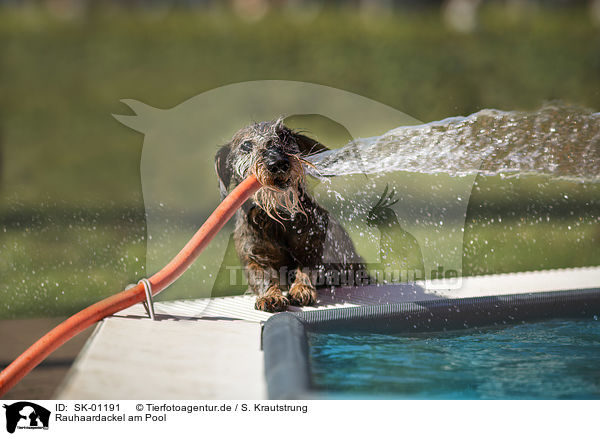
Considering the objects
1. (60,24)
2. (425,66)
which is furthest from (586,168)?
(60,24)

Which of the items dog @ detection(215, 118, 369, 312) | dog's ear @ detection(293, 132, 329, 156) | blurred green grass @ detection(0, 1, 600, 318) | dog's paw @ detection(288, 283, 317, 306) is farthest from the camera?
blurred green grass @ detection(0, 1, 600, 318)

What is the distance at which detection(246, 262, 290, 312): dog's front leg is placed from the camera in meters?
3.74

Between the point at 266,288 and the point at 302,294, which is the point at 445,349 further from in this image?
the point at 266,288

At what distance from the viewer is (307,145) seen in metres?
3.65

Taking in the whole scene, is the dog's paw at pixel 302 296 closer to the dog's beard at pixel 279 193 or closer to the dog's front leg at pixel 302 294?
the dog's front leg at pixel 302 294

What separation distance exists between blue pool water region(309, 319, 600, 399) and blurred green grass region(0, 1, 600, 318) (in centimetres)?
390

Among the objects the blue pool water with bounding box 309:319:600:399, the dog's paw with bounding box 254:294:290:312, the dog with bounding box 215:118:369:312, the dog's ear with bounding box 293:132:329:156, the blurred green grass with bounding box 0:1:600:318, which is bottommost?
the blue pool water with bounding box 309:319:600:399

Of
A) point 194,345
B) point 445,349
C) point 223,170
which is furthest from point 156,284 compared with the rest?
point 445,349

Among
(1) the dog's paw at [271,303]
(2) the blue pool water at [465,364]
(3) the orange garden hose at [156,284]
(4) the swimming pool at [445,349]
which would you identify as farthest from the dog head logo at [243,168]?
(2) the blue pool water at [465,364]

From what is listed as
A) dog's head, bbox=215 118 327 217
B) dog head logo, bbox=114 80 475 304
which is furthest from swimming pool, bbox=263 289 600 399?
dog head logo, bbox=114 80 475 304

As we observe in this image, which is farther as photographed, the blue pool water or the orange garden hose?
the orange garden hose

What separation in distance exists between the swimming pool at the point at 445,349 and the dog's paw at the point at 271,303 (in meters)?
0.36

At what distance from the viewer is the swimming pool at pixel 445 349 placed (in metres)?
2.64
